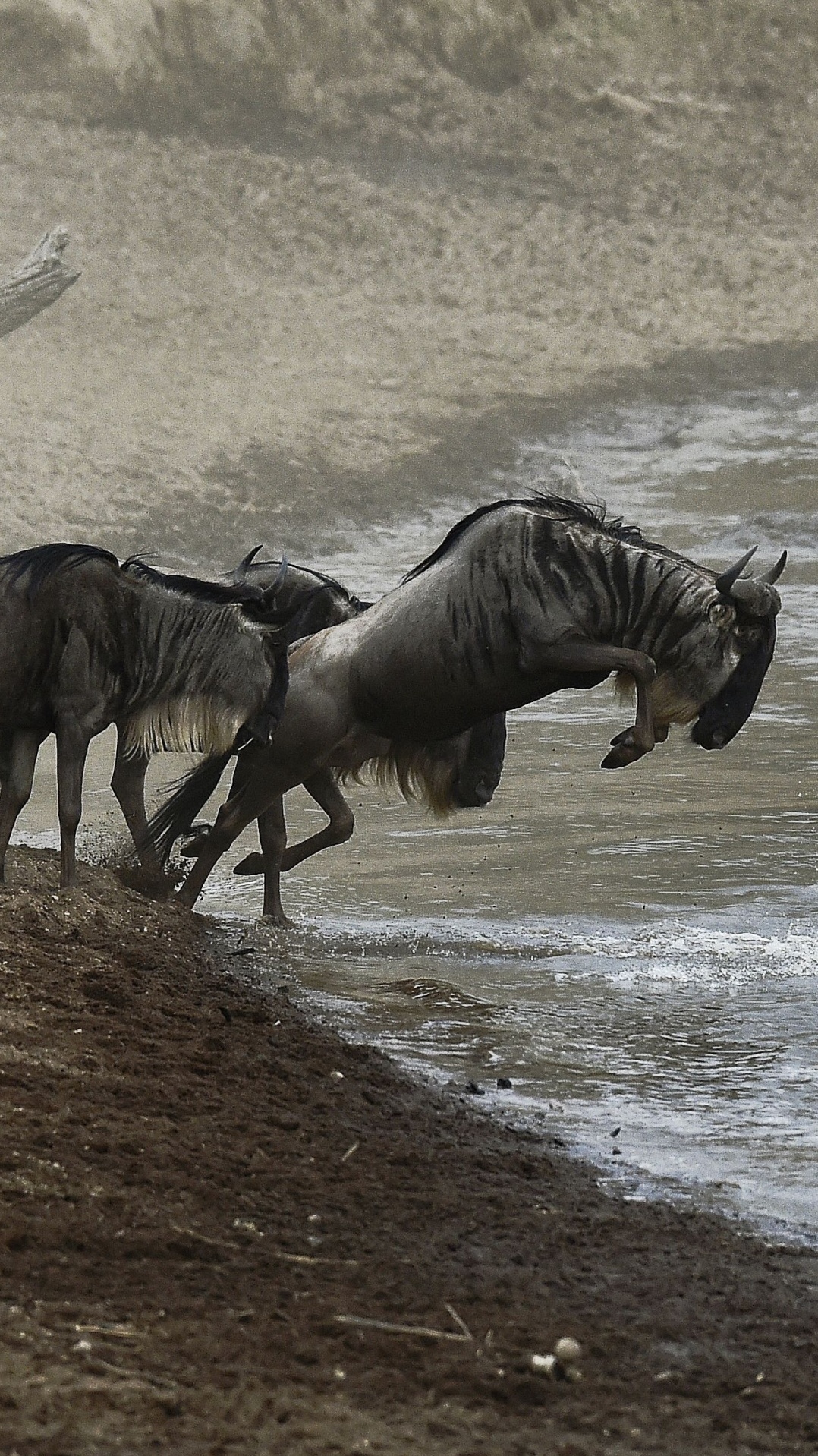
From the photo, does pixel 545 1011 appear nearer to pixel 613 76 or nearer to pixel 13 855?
pixel 13 855

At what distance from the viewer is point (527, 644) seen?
7.46 meters

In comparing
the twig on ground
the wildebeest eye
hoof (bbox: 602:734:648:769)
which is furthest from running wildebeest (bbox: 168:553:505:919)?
the twig on ground

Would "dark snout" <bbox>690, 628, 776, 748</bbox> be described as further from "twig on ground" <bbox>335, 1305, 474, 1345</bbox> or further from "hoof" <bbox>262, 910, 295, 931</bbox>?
"twig on ground" <bbox>335, 1305, 474, 1345</bbox>

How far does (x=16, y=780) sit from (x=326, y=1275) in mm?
4341

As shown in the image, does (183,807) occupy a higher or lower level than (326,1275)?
lower

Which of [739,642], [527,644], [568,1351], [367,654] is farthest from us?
[367,654]

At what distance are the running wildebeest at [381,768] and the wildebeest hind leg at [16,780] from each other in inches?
20.5

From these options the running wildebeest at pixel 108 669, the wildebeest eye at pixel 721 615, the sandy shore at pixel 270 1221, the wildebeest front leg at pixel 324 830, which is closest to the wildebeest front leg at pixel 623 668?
the wildebeest eye at pixel 721 615

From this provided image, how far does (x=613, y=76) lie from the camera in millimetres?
29922

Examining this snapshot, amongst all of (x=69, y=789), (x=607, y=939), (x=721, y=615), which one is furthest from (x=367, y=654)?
(x=607, y=939)

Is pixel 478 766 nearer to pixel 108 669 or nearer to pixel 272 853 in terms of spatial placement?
pixel 272 853

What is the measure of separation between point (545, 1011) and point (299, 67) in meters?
24.8

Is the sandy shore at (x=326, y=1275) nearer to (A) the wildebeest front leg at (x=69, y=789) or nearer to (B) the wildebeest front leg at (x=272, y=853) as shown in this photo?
(A) the wildebeest front leg at (x=69, y=789)

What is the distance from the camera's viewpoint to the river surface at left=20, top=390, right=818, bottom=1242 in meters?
5.39
